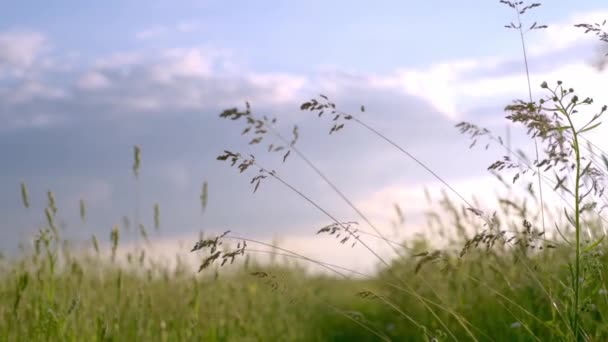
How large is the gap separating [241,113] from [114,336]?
183 centimetres

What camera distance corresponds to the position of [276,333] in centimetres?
648

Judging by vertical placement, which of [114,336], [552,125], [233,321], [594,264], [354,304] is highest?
[552,125]

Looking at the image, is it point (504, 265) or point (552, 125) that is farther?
point (504, 265)

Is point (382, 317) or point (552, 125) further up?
point (552, 125)

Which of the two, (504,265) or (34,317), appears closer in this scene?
(34,317)

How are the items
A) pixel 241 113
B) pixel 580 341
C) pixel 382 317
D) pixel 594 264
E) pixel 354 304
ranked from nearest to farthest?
pixel 594 264 < pixel 241 113 < pixel 580 341 < pixel 382 317 < pixel 354 304

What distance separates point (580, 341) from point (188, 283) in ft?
12.7

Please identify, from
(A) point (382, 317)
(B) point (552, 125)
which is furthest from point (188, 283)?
(B) point (552, 125)

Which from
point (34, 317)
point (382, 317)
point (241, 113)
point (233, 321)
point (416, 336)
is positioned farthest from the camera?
point (382, 317)

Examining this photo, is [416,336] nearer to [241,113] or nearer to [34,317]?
[34,317]

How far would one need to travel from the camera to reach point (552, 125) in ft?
9.05

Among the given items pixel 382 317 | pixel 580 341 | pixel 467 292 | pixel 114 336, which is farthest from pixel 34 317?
pixel 382 317

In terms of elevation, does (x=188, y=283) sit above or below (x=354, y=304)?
above

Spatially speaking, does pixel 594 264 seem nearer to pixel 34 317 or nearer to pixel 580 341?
pixel 580 341
